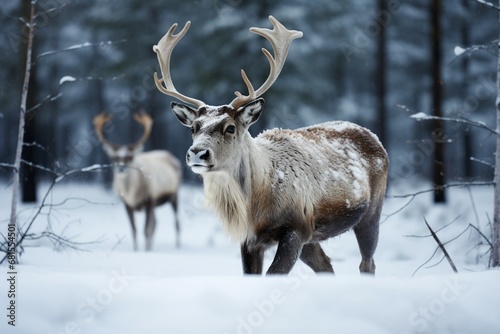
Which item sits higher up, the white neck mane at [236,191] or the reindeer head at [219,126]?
the reindeer head at [219,126]

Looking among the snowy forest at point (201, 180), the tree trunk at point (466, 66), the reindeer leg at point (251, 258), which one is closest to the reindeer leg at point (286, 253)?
the reindeer leg at point (251, 258)

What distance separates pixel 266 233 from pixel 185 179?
68.4 feet

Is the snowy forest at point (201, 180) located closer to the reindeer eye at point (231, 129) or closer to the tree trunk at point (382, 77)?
the tree trunk at point (382, 77)

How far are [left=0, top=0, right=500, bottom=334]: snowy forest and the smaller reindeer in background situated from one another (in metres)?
0.44

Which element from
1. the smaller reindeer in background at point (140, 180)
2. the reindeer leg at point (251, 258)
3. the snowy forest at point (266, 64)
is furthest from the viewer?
the snowy forest at point (266, 64)

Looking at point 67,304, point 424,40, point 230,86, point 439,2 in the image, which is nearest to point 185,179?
point 230,86

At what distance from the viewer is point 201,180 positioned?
21.0 feet

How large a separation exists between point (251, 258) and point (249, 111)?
50.6 inches

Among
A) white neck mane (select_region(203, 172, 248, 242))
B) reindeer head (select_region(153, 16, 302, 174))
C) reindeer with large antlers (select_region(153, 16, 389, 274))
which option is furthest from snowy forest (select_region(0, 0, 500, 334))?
reindeer head (select_region(153, 16, 302, 174))

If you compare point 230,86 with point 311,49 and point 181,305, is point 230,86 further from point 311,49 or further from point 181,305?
point 181,305

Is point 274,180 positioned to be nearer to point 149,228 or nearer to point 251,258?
point 251,258

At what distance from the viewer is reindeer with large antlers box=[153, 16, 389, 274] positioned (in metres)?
4.60

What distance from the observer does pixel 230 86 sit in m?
15.6

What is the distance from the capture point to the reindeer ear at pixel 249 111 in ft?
15.7
